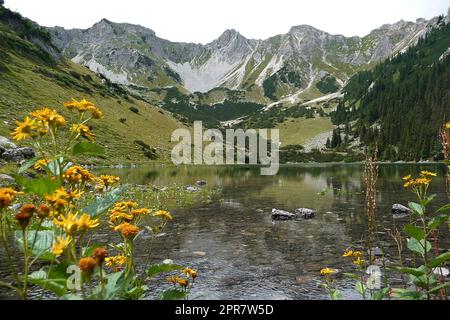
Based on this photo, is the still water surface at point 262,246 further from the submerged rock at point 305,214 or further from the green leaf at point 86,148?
the green leaf at point 86,148

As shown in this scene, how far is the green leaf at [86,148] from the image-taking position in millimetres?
3576

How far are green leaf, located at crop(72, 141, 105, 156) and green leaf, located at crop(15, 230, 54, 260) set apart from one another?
2.77ft

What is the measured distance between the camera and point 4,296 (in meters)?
9.17

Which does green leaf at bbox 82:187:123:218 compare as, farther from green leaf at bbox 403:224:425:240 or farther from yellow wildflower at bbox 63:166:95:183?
green leaf at bbox 403:224:425:240

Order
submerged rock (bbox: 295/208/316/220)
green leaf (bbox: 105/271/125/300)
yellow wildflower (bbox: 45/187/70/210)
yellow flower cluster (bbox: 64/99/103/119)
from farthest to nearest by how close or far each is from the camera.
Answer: submerged rock (bbox: 295/208/316/220), yellow flower cluster (bbox: 64/99/103/119), yellow wildflower (bbox: 45/187/70/210), green leaf (bbox: 105/271/125/300)

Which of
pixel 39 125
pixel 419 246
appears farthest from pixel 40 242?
pixel 419 246

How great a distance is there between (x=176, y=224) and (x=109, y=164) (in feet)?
172

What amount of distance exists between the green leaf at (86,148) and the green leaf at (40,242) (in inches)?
33.2

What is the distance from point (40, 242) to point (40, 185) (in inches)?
23.2

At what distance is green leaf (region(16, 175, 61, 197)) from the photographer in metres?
3.19

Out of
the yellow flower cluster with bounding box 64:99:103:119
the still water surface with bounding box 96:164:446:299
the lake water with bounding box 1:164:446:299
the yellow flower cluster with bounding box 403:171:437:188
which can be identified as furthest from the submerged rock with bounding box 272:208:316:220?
the yellow flower cluster with bounding box 64:99:103:119
